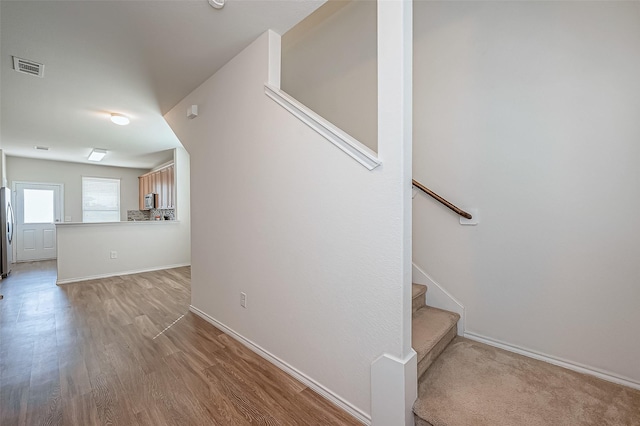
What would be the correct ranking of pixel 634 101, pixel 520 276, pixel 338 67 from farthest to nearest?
pixel 338 67, pixel 520 276, pixel 634 101

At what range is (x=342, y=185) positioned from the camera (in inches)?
59.9

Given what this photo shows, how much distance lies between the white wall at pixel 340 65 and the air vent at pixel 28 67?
97.0 inches

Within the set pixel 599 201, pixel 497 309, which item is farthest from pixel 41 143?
pixel 599 201

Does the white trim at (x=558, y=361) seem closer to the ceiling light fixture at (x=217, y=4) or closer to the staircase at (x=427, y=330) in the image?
the staircase at (x=427, y=330)

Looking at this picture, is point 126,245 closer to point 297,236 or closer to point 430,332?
→ point 297,236

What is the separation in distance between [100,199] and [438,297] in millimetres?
8680

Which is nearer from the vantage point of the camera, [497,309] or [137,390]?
[137,390]

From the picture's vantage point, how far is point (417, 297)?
2.10 meters

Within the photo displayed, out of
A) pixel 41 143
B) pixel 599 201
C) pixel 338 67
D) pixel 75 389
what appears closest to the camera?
pixel 599 201

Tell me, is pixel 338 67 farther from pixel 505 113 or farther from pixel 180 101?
pixel 180 101

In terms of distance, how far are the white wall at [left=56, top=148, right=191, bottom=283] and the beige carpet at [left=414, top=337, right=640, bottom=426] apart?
536 cm

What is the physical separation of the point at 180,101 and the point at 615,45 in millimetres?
3900

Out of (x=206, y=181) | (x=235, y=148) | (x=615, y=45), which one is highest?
(x=615, y=45)

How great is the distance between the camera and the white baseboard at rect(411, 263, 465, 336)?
6.95ft
